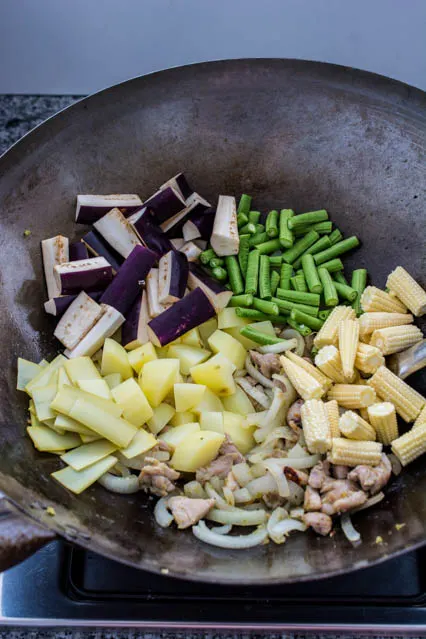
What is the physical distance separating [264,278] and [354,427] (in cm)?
59

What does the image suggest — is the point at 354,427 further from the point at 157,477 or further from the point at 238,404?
the point at 157,477

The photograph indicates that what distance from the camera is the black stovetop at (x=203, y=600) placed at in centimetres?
148

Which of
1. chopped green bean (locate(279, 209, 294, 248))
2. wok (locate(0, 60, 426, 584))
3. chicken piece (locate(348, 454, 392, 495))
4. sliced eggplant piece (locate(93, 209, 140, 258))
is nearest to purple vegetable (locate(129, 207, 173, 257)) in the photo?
sliced eggplant piece (locate(93, 209, 140, 258))

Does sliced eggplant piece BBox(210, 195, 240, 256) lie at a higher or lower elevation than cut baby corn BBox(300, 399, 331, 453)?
higher

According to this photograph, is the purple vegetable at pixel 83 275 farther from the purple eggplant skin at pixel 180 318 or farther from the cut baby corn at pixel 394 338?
the cut baby corn at pixel 394 338

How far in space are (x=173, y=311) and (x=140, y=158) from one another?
1.74 ft

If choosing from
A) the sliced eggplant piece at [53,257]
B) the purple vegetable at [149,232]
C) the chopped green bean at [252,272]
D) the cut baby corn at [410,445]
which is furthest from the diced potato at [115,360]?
the cut baby corn at [410,445]

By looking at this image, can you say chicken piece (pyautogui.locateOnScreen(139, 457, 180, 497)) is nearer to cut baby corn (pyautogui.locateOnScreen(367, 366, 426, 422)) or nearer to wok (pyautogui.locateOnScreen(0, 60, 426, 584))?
wok (pyautogui.locateOnScreen(0, 60, 426, 584))

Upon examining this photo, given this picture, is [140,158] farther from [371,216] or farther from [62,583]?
[62,583]

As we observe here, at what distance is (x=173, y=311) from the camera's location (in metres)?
1.87

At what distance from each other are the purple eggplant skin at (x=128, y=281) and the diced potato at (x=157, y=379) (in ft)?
0.73

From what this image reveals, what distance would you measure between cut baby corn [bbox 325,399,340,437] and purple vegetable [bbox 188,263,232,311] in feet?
1.56

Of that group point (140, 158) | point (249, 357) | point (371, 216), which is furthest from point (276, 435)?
point (140, 158)

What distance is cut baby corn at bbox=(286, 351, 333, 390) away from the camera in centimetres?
183
